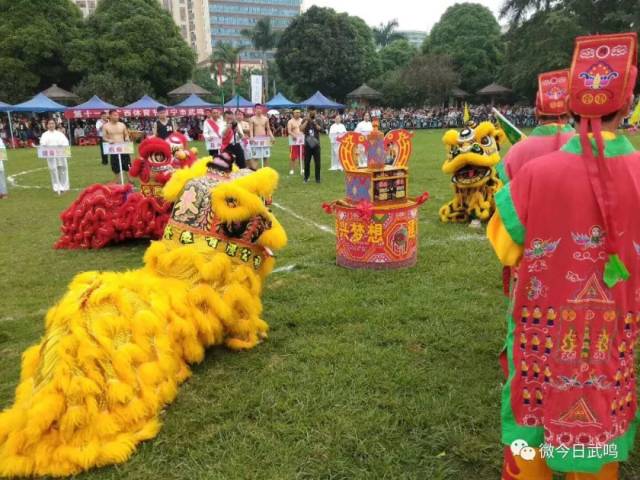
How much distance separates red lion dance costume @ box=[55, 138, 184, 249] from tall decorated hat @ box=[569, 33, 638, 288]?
6.40 meters

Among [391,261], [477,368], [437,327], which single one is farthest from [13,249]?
[477,368]

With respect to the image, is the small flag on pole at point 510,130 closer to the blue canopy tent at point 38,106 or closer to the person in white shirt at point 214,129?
the person in white shirt at point 214,129

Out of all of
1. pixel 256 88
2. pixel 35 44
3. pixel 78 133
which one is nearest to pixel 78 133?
pixel 78 133

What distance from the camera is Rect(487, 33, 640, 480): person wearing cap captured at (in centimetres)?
202

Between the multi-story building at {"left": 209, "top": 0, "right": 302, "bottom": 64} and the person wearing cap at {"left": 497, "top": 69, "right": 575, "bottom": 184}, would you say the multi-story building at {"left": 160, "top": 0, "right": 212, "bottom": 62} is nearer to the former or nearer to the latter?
the multi-story building at {"left": 209, "top": 0, "right": 302, "bottom": 64}

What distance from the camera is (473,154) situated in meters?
7.91

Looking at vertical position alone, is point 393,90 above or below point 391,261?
above

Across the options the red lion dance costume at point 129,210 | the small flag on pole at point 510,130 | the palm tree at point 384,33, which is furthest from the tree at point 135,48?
the palm tree at point 384,33

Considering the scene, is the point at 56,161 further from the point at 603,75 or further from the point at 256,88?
the point at 603,75

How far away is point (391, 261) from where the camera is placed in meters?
6.28

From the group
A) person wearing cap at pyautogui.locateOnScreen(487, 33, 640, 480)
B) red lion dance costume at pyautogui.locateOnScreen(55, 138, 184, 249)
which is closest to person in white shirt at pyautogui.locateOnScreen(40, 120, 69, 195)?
red lion dance costume at pyautogui.locateOnScreen(55, 138, 184, 249)

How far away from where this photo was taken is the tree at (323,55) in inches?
2203

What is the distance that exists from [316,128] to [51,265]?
794 cm

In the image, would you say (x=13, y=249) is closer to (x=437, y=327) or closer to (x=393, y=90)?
(x=437, y=327)
